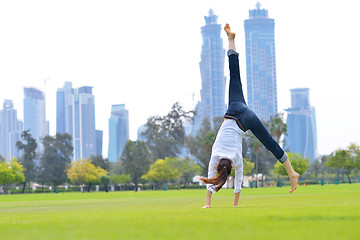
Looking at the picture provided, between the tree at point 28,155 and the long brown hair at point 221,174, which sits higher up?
the tree at point 28,155

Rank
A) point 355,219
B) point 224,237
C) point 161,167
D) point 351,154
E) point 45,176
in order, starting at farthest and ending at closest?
point 45,176, point 161,167, point 351,154, point 355,219, point 224,237

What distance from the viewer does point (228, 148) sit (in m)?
12.5

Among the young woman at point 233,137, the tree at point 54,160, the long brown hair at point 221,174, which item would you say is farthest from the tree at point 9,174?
the long brown hair at point 221,174

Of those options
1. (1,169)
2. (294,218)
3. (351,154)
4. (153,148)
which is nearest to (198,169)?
(153,148)

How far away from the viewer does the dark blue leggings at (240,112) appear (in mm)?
12992

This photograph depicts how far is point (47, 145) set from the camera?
404 ft

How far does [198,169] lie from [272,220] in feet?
310

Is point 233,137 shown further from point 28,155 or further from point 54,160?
point 54,160

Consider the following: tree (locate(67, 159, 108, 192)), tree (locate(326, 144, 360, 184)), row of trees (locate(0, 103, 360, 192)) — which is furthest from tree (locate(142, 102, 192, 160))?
tree (locate(326, 144, 360, 184))

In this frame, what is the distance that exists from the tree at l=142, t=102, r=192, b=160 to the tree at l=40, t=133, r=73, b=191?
19.7 metres

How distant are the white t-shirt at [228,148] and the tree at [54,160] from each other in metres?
107

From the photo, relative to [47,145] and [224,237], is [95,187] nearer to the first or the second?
[47,145]

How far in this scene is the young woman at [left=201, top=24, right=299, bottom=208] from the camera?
12195 millimetres

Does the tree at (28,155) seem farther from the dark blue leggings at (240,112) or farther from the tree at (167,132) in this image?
A: the dark blue leggings at (240,112)
